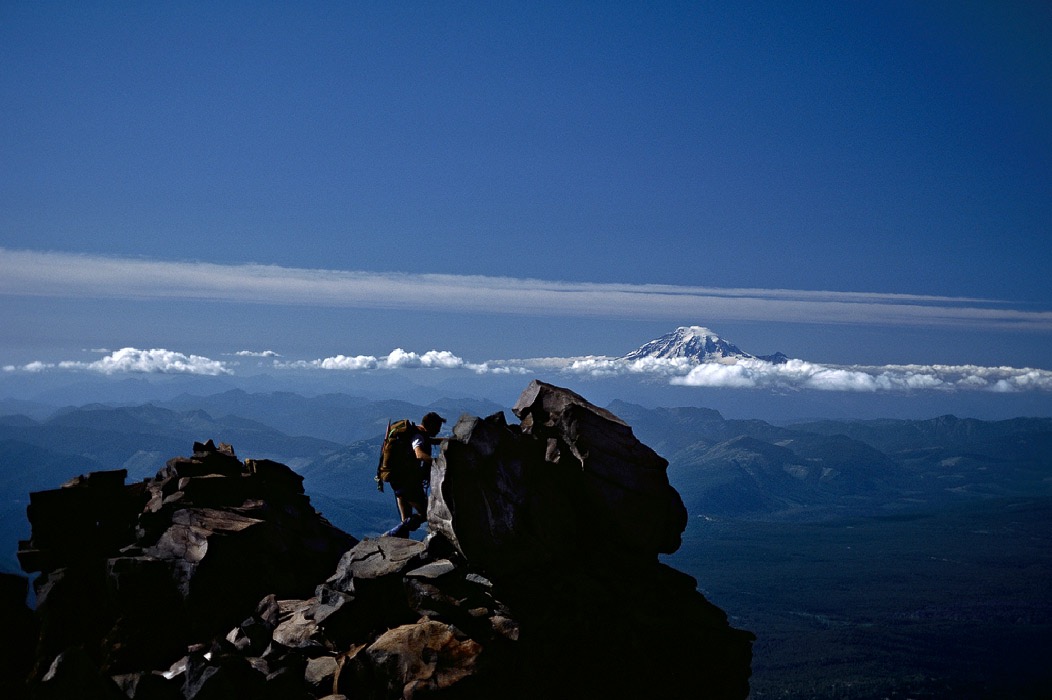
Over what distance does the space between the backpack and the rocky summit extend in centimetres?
331

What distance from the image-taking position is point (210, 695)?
20781 millimetres

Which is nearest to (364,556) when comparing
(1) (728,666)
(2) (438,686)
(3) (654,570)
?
(2) (438,686)

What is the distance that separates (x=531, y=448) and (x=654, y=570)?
8.64 meters

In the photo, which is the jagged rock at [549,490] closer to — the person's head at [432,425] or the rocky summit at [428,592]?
the rocky summit at [428,592]

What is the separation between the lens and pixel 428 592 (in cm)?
2547

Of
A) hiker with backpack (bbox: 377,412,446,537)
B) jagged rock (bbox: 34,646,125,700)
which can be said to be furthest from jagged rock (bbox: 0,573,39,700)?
hiker with backpack (bbox: 377,412,446,537)

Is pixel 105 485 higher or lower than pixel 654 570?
higher

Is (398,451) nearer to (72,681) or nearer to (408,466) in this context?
(408,466)

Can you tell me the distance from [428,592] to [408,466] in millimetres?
7319

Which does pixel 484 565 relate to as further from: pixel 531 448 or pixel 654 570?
pixel 654 570

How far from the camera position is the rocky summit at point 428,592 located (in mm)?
23281

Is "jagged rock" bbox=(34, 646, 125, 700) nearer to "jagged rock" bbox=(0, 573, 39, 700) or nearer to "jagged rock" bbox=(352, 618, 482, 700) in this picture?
"jagged rock" bbox=(352, 618, 482, 700)

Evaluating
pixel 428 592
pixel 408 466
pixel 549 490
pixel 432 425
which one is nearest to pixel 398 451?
pixel 408 466

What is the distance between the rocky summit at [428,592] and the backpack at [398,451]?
3.31 meters
